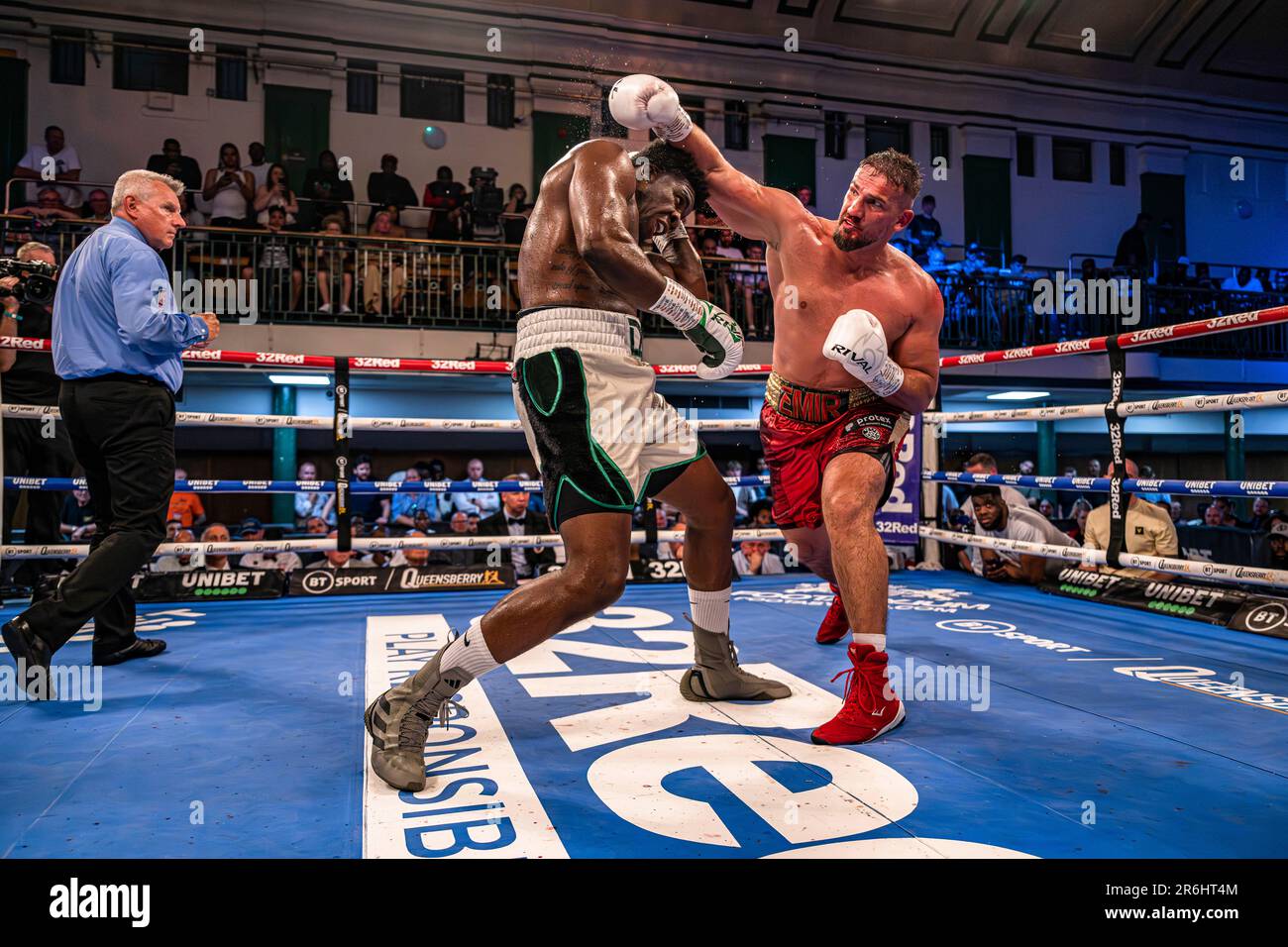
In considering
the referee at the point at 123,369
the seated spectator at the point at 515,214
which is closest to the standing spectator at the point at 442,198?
the seated spectator at the point at 515,214

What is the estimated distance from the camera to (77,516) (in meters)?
7.71

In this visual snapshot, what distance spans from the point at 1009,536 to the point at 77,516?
7683mm

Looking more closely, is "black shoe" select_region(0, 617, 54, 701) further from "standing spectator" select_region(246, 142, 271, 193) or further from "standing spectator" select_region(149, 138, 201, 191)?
"standing spectator" select_region(246, 142, 271, 193)

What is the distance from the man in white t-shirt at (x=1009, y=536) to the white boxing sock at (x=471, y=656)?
3116 mm

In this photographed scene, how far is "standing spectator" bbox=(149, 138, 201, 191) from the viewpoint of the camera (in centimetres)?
845

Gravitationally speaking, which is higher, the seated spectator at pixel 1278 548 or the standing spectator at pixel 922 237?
the standing spectator at pixel 922 237

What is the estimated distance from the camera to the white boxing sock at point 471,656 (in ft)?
5.25

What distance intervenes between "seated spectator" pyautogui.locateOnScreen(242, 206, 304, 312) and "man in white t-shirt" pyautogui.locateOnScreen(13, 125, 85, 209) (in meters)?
2.25

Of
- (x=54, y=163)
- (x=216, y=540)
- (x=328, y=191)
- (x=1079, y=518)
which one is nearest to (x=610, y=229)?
(x=216, y=540)

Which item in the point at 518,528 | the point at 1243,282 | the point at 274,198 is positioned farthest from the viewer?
the point at 1243,282

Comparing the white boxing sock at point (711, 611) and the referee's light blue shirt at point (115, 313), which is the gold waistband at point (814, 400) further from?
the referee's light blue shirt at point (115, 313)

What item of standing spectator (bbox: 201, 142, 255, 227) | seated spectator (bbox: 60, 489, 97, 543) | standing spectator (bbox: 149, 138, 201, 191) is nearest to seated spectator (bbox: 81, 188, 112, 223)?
standing spectator (bbox: 149, 138, 201, 191)

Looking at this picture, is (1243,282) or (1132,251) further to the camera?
(1243,282)

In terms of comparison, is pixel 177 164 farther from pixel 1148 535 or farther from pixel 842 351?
pixel 1148 535
